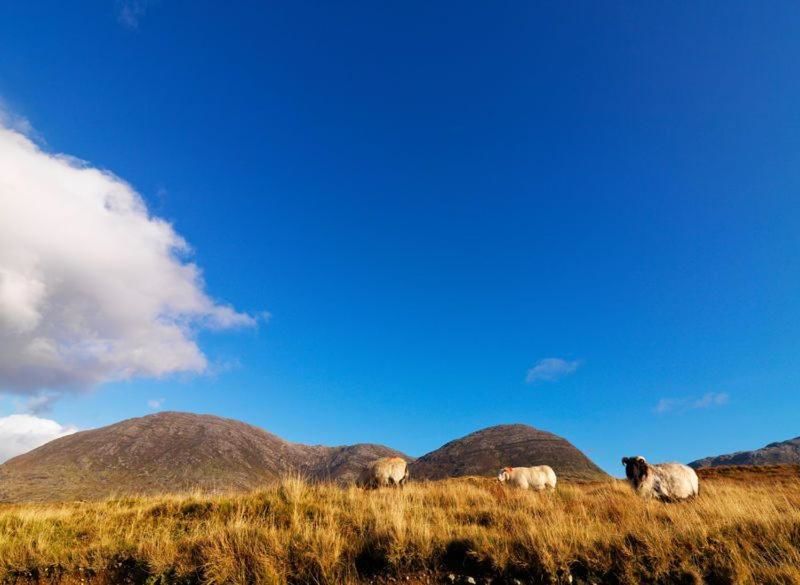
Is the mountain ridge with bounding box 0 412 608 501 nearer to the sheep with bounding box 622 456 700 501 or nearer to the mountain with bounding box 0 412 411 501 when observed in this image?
the mountain with bounding box 0 412 411 501

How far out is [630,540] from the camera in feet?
24.7

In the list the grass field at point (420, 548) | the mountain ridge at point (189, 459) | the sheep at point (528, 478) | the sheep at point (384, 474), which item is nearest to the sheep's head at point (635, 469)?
the grass field at point (420, 548)

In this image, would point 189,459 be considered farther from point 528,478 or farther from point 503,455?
point 528,478

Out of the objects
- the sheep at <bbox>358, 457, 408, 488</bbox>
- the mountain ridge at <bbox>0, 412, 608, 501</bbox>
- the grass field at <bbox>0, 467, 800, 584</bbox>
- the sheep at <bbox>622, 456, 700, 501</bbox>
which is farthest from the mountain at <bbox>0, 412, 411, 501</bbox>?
the grass field at <bbox>0, 467, 800, 584</bbox>

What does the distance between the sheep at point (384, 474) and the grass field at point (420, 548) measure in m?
7.07

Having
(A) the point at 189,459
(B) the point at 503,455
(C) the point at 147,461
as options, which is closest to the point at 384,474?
(B) the point at 503,455

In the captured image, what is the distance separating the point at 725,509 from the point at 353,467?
559ft

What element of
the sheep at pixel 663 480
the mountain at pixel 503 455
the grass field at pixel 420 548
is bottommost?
the grass field at pixel 420 548

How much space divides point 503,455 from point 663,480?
131m

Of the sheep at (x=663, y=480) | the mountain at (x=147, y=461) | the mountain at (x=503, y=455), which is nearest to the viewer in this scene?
the sheep at (x=663, y=480)

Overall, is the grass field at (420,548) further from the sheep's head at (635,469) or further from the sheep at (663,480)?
the sheep's head at (635,469)

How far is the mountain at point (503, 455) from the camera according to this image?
12248 cm

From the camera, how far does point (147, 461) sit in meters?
151

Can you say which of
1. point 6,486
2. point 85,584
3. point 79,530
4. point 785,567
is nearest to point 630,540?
point 785,567
